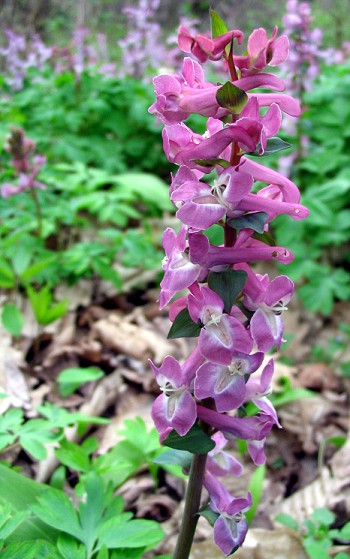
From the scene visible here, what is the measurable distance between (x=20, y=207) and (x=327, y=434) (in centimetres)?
254

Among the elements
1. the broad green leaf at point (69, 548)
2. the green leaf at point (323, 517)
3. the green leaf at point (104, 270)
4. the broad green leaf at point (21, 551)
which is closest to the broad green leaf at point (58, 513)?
the broad green leaf at point (69, 548)

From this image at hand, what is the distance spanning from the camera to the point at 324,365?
364 cm

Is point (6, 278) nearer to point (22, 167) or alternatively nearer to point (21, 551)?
point (22, 167)

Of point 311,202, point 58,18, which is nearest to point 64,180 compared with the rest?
point 311,202

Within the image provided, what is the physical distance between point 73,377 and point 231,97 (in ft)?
5.69

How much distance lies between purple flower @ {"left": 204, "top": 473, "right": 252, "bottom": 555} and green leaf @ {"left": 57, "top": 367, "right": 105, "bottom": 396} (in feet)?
3.87

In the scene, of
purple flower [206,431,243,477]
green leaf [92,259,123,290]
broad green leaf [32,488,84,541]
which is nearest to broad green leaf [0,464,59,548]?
broad green leaf [32,488,84,541]

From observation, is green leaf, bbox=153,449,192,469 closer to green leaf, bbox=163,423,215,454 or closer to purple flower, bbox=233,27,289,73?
green leaf, bbox=163,423,215,454

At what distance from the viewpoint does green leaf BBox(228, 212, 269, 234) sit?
117 centimetres

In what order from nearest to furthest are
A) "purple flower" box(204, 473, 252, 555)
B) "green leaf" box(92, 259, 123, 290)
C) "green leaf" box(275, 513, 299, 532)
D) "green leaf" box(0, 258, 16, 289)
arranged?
"purple flower" box(204, 473, 252, 555) → "green leaf" box(275, 513, 299, 532) → "green leaf" box(0, 258, 16, 289) → "green leaf" box(92, 259, 123, 290)

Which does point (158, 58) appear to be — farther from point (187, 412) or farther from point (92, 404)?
point (187, 412)

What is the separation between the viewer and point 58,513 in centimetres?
150

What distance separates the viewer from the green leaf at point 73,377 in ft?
8.17

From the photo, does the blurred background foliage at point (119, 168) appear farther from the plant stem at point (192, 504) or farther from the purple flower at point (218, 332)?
the purple flower at point (218, 332)
